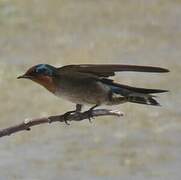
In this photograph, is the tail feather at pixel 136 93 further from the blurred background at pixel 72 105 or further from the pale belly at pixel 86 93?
the blurred background at pixel 72 105

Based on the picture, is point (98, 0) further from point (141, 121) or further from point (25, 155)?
point (25, 155)

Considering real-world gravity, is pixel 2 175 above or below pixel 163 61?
below

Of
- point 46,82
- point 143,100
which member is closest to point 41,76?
point 46,82

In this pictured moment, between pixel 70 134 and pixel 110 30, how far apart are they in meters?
3.00

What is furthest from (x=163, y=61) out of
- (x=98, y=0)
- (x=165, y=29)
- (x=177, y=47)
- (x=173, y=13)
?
(x=98, y=0)

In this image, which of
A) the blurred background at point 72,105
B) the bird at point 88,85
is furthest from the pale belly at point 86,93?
the blurred background at point 72,105

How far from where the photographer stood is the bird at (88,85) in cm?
204

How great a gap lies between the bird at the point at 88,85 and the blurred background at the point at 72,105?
3035mm

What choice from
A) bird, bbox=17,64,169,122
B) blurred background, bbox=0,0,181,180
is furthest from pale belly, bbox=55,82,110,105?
blurred background, bbox=0,0,181,180

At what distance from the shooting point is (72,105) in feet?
20.6

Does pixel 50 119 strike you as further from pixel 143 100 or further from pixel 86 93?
pixel 143 100

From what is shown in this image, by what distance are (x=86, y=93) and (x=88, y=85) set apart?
3 centimetres

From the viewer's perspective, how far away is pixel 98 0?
390 inches

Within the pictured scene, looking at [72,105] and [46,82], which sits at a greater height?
[72,105]
